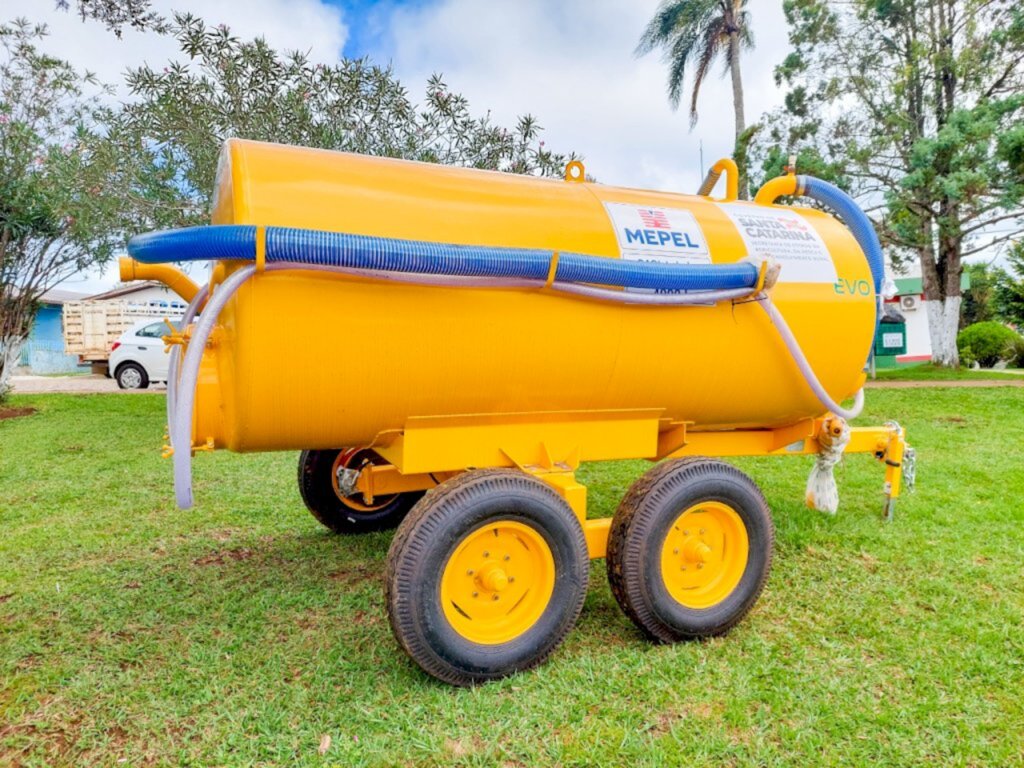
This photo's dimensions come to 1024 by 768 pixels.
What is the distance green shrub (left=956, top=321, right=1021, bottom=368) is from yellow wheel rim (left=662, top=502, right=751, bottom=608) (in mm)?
19269

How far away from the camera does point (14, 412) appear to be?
31.1 feet

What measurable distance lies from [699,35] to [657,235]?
55.9 feet

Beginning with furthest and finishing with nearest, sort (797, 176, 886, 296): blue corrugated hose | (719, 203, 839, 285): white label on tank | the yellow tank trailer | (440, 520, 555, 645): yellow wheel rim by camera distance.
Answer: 1. (797, 176, 886, 296): blue corrugated hose
2. (719, 203, 839, 285): white label on tank
3. (440, 520, 555, 645): yellow wheel rim
4. the yellow tank trailer

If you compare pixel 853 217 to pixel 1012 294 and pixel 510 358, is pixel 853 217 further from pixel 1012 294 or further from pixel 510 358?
pixel 1012 294

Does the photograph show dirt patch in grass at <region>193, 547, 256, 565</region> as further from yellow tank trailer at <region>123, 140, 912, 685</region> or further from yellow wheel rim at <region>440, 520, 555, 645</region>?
yellow wheel rim at <region>440, 520, 555, 645</region>

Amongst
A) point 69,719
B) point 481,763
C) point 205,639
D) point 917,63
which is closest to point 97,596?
point 205,639

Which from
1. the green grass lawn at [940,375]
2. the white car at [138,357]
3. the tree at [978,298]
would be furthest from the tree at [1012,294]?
the white car at [138,357]

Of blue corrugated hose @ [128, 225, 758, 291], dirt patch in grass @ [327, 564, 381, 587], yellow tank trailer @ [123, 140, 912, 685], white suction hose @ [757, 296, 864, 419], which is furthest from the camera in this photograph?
dirt patch in grass @ [327, 564, 381, 587]

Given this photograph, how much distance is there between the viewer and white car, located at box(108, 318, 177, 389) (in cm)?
1301

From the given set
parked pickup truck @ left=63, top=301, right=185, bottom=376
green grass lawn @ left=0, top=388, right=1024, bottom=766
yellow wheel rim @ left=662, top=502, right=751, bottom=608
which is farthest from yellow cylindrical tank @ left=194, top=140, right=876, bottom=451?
parked pickup truck @ left=63, top=301, right=185, bottom=376

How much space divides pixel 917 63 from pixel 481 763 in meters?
14.7

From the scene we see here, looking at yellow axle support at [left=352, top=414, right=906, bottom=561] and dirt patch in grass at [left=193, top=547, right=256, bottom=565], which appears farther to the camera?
dirt patch in grass at [left=193, top=547, right=256, bottom=565]

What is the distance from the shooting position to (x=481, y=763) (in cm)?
195

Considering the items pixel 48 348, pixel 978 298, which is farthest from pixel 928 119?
pixel 48 348
